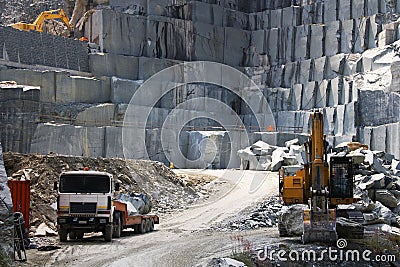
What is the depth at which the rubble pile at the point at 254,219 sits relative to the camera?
23.3 m

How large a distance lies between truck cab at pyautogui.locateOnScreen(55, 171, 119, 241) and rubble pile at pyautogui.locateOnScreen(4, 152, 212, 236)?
1831 millimetres

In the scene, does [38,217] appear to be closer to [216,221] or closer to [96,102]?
[216,221]

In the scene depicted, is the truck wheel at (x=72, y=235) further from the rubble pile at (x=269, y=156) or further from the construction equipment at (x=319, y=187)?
the rubble pile at (x=269, y=156)

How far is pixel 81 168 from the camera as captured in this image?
86.5 ft

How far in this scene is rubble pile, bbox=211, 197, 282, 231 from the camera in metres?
23.3

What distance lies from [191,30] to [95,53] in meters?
9.68

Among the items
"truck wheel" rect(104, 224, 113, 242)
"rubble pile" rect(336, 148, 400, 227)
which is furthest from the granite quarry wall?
"truck wheel" rect(104, 224, 113, 242)

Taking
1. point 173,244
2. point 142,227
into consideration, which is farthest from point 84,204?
point 142,227

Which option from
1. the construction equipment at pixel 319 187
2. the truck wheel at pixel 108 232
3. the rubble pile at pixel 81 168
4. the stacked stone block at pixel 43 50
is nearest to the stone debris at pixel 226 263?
the construction equipment at pixel 319 187

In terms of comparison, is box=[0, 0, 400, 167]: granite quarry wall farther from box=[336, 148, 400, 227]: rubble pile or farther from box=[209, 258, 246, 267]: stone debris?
box=[209, 258, 246, 267]: stone debris

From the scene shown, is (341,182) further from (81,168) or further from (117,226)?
(81,168)

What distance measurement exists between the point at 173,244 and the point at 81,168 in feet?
29.6

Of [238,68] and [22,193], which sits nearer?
[22,193]

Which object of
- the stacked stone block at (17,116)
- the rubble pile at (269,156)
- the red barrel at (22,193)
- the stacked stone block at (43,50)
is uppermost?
the stacked stone block at (43,50)
